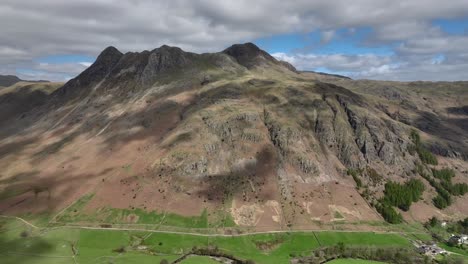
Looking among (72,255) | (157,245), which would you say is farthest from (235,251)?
(72,255)

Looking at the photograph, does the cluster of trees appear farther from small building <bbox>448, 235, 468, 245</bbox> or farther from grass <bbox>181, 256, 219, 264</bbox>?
grass <bbox>181, 256, 219, 264</bbox>

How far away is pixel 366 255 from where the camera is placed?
18100 cm

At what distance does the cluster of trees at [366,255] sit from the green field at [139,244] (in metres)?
4.69

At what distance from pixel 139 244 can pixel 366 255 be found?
102109 mm

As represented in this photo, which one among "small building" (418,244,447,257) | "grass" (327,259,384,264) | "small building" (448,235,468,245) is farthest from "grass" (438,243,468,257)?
"grass" (327,259,384,264)

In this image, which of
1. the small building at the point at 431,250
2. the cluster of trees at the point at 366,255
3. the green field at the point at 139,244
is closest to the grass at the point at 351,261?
the cluster of trees at the point at 366,255

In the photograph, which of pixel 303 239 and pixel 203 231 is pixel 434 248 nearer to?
pixel 303 239

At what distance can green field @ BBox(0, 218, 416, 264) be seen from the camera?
16438cm

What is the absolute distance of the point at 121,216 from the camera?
654 feet

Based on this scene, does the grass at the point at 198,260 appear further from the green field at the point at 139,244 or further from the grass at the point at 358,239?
the grass at the point at 358,239

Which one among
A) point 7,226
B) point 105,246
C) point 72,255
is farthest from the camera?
point 7,226

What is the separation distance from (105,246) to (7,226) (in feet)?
170

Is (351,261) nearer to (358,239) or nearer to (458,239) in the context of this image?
(358,239)

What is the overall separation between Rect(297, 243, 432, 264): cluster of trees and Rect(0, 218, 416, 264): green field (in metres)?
4.69
